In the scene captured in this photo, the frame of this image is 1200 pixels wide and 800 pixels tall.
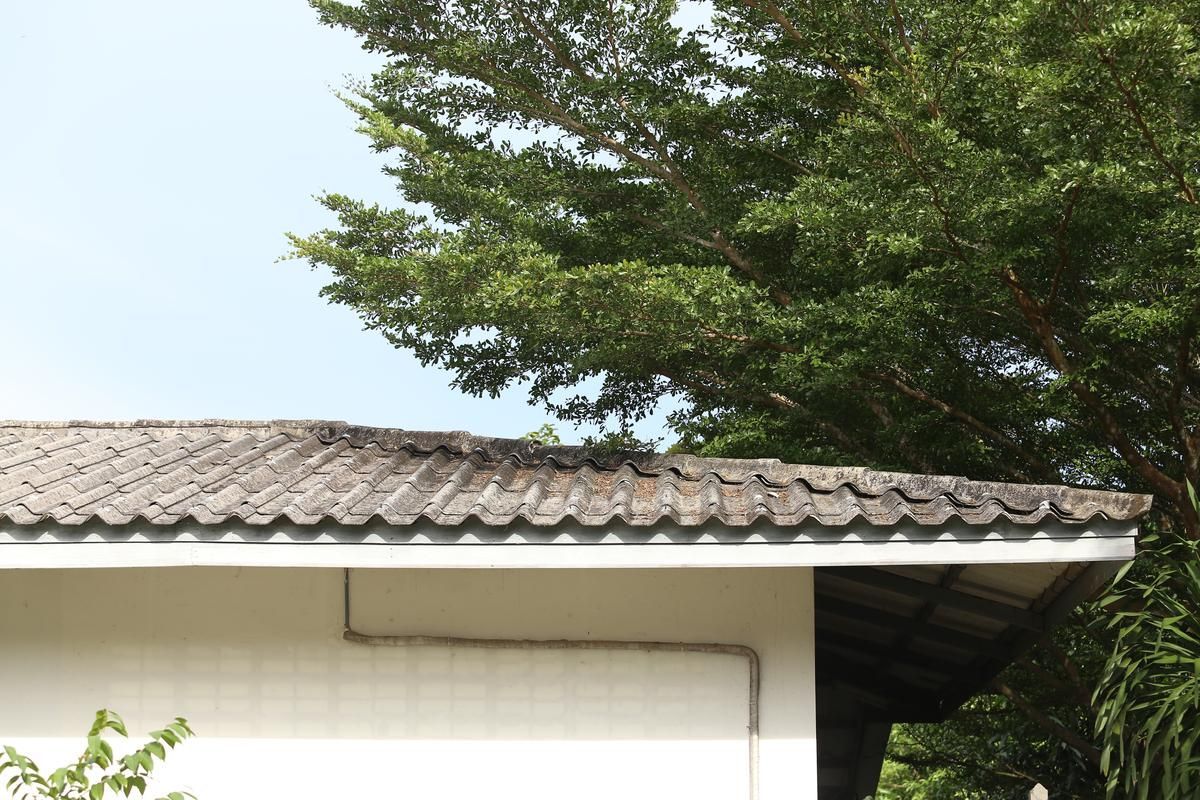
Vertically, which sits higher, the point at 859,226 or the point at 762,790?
the point at 859,226

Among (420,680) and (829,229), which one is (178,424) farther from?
(829,229)

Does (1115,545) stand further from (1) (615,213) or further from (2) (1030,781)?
(2) (1030,781)

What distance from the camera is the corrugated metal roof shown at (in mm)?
4559

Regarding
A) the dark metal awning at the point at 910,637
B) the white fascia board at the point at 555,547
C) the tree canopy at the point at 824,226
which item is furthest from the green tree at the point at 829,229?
the white fascia board at the point at 555,547

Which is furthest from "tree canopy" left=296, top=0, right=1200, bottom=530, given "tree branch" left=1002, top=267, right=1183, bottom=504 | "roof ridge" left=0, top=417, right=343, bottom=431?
"roof ridge" left=0, top=417, right=343, bottom=431

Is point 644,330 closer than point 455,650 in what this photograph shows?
No

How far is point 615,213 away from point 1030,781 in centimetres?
738

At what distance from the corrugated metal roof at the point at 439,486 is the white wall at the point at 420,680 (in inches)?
16.6

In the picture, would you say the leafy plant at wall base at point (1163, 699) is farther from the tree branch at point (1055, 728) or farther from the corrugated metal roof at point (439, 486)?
the tree branch at point (1055, 728)

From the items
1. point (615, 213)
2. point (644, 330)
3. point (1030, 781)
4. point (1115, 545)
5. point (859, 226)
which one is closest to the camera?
point (1115, 545)

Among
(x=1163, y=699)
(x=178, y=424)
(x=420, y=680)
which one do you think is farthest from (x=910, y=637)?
(x=178, y=424)

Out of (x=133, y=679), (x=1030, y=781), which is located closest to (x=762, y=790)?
(x=133, y=679)

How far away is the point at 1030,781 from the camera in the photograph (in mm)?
12750

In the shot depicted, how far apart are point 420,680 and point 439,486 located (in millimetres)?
840
